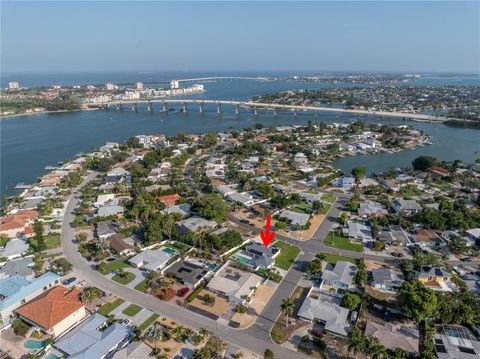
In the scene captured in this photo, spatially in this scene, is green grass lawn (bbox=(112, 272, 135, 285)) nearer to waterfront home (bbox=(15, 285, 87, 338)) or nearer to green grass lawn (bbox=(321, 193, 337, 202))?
waterfront home (bbox=(15, 285, 87, 338))

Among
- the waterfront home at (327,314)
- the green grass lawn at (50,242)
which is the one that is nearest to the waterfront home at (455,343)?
the waterfront home at (327,314)

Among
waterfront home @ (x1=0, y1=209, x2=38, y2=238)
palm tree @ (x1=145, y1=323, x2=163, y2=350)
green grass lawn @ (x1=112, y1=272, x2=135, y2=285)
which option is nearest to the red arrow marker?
green grass lawn @ (x1=112, y1=272, x2=135, y2=285)

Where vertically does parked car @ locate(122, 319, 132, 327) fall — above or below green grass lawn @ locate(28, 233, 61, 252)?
above

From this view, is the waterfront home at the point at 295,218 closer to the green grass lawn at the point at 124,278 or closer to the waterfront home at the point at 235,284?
the waterfront home at the point at 235,284

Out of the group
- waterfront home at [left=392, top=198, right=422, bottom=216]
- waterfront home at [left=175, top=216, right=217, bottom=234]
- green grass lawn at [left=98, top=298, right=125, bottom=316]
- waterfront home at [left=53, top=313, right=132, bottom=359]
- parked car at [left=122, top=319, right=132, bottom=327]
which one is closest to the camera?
waterfront home at [left=53, top=313, right=132, bottom=359]

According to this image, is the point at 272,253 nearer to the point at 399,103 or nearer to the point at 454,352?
the point at 454,352

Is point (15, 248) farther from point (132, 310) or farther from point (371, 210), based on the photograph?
point (371, 210)
